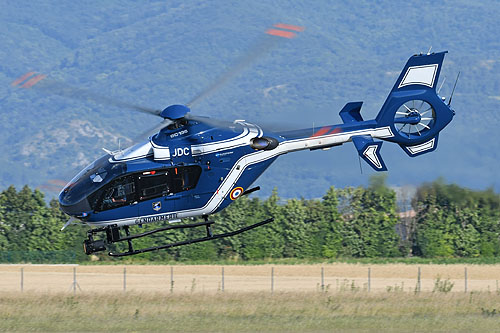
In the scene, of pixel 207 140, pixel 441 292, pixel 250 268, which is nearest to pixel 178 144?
pixel 207 140

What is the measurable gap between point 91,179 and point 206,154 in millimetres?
3365

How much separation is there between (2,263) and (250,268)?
18.8 meters

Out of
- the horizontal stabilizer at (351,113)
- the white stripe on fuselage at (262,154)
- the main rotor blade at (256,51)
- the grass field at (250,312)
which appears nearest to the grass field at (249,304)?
the grass field at (250,312)

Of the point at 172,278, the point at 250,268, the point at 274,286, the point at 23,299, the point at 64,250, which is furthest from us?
the point at 64,250

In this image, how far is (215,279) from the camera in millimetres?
56312

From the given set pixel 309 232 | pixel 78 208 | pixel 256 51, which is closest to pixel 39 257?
pixel 309 232

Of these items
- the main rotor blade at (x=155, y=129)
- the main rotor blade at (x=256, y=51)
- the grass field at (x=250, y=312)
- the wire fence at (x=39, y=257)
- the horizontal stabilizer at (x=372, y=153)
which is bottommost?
the wire fence at (x=39, y=257)

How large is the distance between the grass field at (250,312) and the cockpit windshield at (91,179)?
7565 millimetres

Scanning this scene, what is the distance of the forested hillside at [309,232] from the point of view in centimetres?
6681

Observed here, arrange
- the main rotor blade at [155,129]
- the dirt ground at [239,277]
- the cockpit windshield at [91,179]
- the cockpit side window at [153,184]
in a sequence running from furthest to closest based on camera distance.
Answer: the dirt ground at [239,277]
the main rotor blade at [155,129]
the cockpit side window at [153,184]
the cockpit windshield at [91,179]

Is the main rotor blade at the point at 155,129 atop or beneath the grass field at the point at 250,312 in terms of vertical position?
atop

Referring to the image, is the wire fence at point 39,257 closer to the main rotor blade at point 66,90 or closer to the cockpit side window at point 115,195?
the cockpit side window at point 115,195

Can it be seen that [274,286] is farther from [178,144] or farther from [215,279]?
[178,144]

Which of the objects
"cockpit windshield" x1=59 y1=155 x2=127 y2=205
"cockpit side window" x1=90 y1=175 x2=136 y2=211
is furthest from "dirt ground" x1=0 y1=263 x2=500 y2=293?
"cockpit windshield" x1=59 y1=155 x2=127 y2=205
